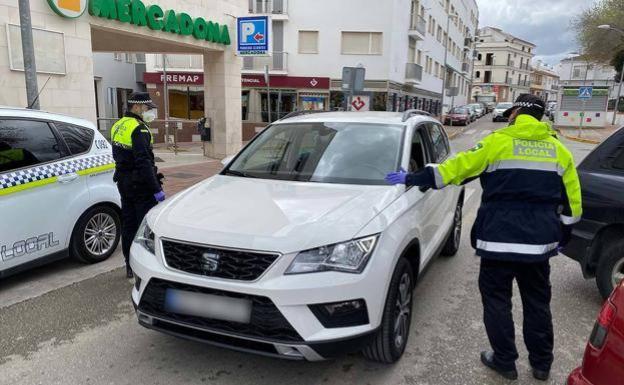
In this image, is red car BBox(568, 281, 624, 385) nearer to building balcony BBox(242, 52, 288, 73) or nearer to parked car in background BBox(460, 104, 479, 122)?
building balcony BBox(242, 52, 288, 73)

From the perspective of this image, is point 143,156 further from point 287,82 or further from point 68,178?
point 287,82

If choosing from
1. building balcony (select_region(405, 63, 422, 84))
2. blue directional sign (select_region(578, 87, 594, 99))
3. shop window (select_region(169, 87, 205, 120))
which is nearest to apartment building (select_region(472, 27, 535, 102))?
building balcony (select_region(405, 63, 422, 84))

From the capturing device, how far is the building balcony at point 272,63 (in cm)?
2844

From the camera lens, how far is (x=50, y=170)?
4.66 metres

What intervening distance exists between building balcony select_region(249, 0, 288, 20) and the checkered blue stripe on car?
25.7m

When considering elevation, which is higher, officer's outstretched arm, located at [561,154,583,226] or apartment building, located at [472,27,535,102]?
apartment building, located at [472,27,535,102]

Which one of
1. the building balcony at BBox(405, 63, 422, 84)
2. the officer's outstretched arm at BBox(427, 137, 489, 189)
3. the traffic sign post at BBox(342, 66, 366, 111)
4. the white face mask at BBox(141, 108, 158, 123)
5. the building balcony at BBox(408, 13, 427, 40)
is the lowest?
the officer's outstretched arm at BBox(427, 137, 489, 189)

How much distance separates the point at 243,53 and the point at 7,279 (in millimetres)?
10754

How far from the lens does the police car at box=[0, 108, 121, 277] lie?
4.33m

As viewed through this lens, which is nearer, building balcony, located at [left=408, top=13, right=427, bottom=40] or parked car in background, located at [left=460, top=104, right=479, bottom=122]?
building balcony, located at [left=408, top=13, right=427, bottom=40]

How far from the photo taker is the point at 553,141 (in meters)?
2.94

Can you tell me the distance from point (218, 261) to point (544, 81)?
134 meters

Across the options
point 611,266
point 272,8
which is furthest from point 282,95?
point 611,266

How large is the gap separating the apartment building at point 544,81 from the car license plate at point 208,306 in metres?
119
